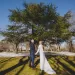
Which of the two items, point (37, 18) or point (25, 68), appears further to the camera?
point (37, 18)

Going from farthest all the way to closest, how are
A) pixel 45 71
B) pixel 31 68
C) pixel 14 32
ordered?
1. pixel 14 32
2. pixel 31 68
3. pixel 45 71

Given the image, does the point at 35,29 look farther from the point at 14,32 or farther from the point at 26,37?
the point at 14,32

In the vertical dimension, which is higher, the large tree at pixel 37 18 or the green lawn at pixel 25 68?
the large tree at pixel 37 18

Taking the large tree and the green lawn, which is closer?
the green lawn

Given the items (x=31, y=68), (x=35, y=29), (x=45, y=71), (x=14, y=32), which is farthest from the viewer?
(x=14, y=32)

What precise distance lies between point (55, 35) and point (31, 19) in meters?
3.84

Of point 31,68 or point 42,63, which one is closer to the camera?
point 42,63

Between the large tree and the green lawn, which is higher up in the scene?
the large tree

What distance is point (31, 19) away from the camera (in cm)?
2453

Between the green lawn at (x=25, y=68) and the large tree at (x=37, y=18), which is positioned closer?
the green lawn at (x=25, y=68)

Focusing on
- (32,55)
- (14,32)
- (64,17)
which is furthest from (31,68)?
(64,17)

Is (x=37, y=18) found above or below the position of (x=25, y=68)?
above

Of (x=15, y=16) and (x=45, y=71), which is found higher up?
(x=15, y=16)

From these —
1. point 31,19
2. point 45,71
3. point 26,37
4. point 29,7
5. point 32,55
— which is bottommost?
point 45,71
